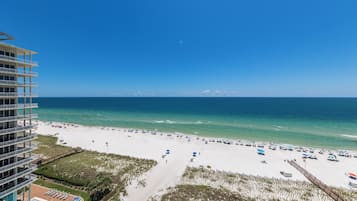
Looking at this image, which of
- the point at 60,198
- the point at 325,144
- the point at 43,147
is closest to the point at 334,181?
the point at 325,144

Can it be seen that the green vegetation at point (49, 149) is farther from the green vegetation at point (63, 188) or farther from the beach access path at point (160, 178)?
the beach access path at point (160, 178)

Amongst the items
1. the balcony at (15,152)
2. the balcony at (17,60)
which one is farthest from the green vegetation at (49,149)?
the balcony at (17,60)

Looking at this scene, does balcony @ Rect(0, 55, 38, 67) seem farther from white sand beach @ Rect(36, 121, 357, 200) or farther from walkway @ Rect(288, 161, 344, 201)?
walkway @ Rect(288, 161, 344, 201)

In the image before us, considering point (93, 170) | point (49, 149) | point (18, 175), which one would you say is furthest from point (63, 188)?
point (49, 149)

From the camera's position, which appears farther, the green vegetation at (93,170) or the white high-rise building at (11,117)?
the green vegetation at (93,170)

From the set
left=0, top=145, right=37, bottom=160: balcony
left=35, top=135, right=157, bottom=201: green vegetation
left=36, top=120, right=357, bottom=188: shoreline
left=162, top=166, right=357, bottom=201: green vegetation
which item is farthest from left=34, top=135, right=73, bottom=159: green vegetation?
left=162, top=166, right=357, bottom=201: green vegetation

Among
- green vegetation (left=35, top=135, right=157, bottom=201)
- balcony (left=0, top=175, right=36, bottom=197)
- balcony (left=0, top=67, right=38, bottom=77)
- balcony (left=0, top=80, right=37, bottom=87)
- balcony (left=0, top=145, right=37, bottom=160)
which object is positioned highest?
balcony (left=0, top=67, right=38, bottom=77)
